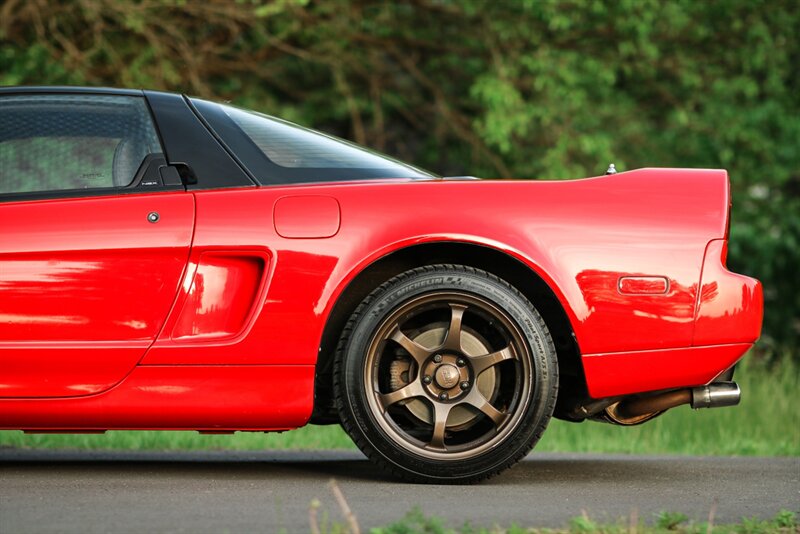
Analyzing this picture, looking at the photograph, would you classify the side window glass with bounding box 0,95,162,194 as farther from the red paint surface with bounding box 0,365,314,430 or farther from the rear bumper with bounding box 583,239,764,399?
the rear bumper with bounding box 583,239,764,399

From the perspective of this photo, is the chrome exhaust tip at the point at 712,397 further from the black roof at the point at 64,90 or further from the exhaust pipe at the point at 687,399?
the black roof at the point at 64,90

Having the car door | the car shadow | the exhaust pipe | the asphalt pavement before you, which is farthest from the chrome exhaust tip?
the car door

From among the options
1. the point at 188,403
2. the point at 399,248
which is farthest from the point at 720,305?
the point at 188,403

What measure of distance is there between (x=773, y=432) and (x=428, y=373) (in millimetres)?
3981

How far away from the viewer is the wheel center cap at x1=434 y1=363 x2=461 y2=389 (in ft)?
13.9

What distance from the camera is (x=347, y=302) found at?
14.3 feet

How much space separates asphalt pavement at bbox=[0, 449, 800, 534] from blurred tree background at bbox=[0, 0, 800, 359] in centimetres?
668

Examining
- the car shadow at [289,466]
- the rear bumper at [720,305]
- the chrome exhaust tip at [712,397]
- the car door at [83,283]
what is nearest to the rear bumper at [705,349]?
the rear bumper at [720,305]

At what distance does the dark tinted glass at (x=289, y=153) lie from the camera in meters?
4.39

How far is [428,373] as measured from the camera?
4258 mm

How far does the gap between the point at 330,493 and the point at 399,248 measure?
0.91 m

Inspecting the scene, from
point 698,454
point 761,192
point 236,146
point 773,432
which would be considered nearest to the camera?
point 236,146

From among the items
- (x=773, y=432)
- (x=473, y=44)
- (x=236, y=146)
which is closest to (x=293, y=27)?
(x=473, y=44)

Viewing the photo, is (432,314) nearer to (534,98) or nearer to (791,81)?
(534,98)
